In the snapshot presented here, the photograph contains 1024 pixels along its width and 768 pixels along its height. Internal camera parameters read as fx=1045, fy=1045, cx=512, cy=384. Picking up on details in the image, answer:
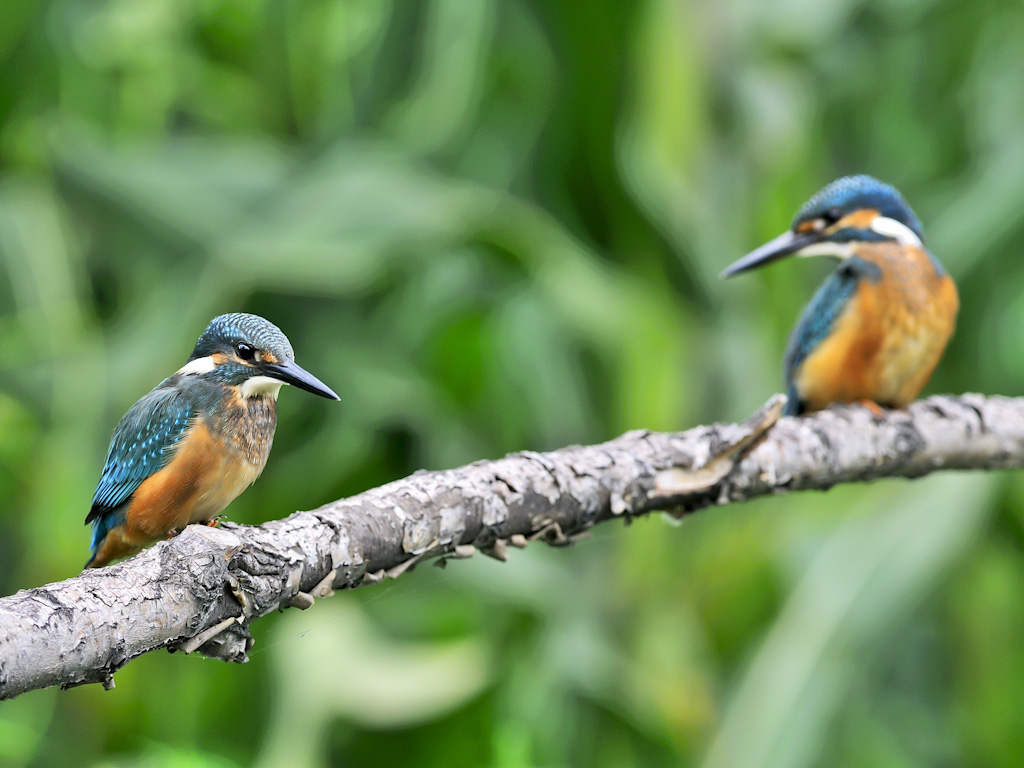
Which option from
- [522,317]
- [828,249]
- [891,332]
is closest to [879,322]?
[891,332]

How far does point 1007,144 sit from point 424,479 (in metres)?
1.44

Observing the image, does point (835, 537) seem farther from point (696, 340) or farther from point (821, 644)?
point (696, 340)

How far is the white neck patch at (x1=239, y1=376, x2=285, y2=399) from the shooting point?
443mm

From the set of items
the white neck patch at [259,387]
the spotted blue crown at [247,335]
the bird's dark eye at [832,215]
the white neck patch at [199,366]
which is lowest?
the white neck patch at [259,387]

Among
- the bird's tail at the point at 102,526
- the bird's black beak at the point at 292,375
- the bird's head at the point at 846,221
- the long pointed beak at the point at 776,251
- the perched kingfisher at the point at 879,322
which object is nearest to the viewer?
the bird's black beak at the point at 292,375

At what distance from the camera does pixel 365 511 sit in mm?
552

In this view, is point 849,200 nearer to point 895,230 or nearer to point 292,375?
point 895,230

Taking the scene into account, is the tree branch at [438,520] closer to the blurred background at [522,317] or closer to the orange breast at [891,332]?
the orange breast at [891,332]

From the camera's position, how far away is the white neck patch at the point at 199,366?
1.48 feet

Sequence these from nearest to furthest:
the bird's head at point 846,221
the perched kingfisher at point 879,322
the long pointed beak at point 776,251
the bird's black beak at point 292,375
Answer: the bird's black beak at point 292,375
the long pointed beak at point 776,251
the bird's head at point 846,221
the perched kingfisher at point 879,322

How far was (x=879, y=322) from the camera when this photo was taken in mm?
1068

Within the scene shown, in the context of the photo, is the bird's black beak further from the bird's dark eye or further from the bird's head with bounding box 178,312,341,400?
the bird's dark eye

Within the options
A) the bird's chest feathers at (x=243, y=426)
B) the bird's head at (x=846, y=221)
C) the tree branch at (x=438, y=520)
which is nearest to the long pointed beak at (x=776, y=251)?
the bird's head at (x=846, y=221)

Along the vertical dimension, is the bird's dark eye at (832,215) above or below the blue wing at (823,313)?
above
